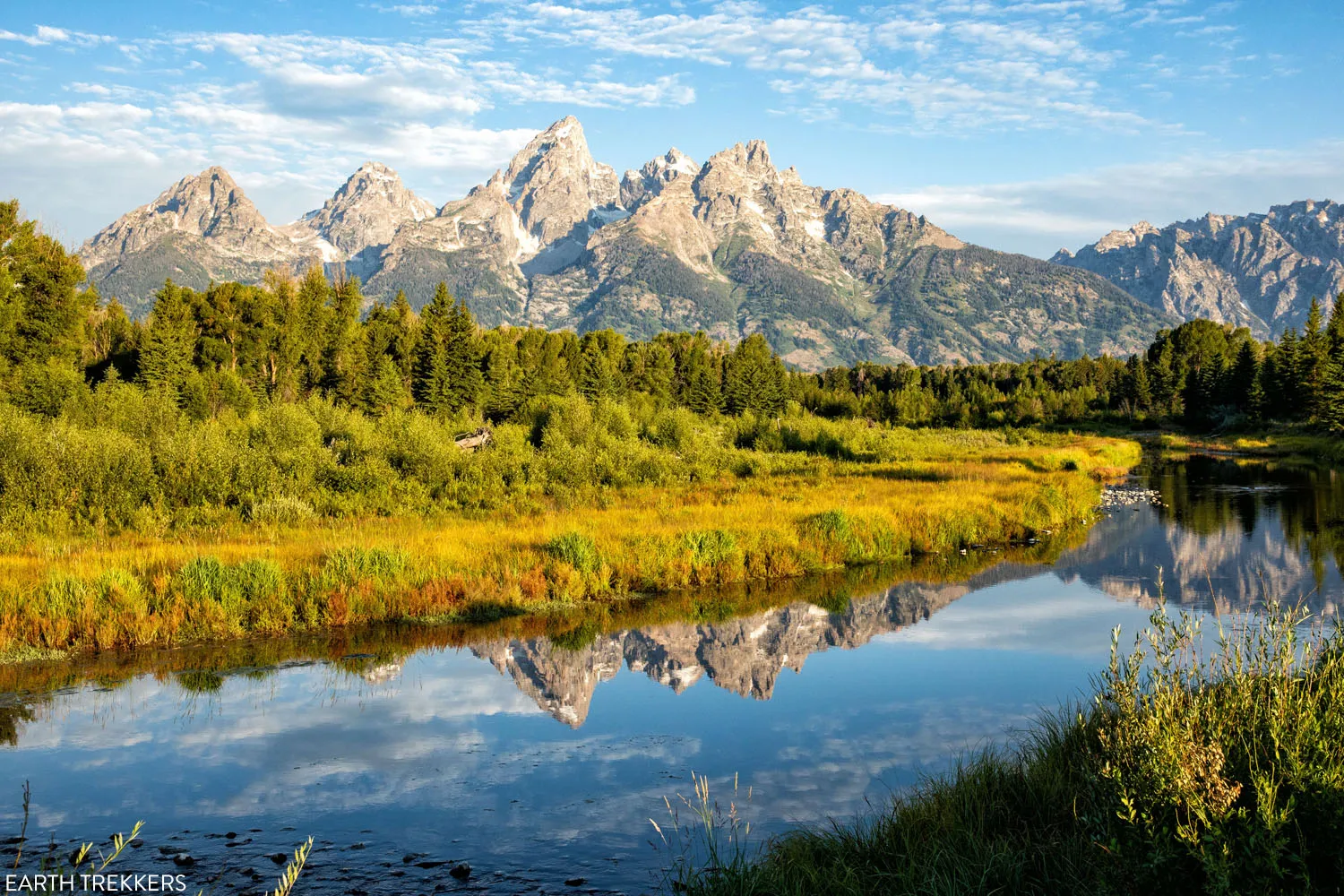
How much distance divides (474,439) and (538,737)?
37.0 m

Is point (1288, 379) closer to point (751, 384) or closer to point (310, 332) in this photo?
point (751, 384)

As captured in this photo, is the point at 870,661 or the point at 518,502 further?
the point at 518,502

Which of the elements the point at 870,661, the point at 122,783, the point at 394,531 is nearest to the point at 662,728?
the point at 870,661

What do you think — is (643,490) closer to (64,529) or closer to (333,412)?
(333,412)

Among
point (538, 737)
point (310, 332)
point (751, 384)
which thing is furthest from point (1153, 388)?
point (538, 737)

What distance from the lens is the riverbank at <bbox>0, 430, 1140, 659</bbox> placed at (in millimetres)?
17625

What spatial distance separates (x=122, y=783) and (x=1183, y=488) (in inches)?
1976

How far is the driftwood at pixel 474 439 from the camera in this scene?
154ft

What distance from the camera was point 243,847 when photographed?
9367mm

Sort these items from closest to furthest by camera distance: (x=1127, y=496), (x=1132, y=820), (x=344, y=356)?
(x=1132, y=820) < (x=1127, y=496) < (x=344, y=356)

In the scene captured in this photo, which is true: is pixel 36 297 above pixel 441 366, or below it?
above

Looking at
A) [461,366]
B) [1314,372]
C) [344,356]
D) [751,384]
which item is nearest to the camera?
[344,356]

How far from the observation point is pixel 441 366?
78.6 meters

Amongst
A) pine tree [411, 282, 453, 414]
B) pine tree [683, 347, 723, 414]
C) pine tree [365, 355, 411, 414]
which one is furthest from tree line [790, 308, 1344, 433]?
pine tree [365, 355, 411, 414]
